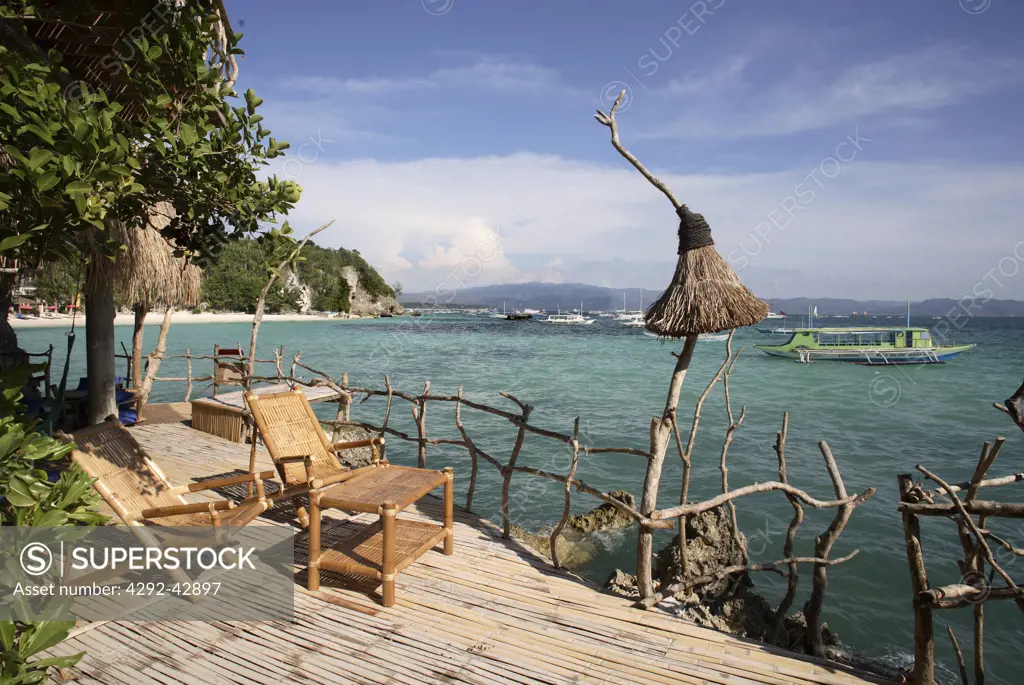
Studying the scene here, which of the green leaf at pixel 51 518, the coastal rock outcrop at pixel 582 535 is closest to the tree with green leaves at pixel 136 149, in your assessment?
the green leaf at pixel 51 518

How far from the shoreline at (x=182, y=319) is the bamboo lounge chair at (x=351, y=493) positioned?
29.1 m

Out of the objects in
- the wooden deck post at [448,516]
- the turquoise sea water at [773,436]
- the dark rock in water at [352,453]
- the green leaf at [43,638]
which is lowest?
the turquoise sea water at [773,436]

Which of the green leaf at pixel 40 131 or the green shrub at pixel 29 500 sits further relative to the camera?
the green leaf at pixel 40 131

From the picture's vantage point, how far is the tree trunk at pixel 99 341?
20.3ft

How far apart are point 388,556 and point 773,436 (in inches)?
470

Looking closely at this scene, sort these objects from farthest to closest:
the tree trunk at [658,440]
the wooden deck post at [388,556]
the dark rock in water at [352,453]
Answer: the dark rock in water at [352,453] → the tree trunk at [658,440] → the wooden deck post at [388,556]

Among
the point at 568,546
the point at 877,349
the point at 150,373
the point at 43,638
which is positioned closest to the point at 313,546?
the point at 43,638

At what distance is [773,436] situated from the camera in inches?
510

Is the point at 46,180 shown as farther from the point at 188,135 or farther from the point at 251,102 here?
the point at 251,102

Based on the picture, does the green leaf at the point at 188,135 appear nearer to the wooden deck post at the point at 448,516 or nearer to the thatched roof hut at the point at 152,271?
the wooden deck post at the point at 448,516

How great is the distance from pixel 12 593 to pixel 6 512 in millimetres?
322

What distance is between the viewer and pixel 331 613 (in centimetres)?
297

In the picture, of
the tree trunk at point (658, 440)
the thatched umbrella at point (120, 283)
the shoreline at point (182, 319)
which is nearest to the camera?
the tree trunk at point (658, 440)

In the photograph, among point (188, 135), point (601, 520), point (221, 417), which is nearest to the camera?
point (188, 135)
